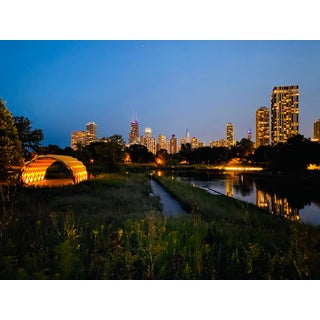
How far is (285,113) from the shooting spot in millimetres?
143875

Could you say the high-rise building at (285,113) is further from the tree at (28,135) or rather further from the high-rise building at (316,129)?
the tree at (28,135)

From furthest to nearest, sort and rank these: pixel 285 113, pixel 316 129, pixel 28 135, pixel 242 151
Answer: pixel 285 113
pixel 316 129
pixel 242 151
pixel 28 135

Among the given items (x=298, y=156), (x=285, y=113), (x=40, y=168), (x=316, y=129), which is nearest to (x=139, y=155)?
(x=298, y=156)

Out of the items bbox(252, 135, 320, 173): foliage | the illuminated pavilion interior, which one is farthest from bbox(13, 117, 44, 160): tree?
bbox(252, 135, 320, 173): foliage

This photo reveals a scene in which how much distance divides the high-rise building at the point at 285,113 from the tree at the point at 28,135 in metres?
131

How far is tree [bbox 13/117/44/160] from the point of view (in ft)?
84.9

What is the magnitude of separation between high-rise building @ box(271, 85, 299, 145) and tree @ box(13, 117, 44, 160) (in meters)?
131

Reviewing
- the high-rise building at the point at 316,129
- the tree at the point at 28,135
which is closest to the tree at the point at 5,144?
the tree at the point at 28,135

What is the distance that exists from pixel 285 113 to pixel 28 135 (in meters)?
143

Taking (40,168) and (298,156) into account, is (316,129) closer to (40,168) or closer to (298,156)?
(298,156)

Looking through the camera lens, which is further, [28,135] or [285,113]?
[285,113]

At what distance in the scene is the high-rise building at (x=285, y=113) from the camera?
139 meters
